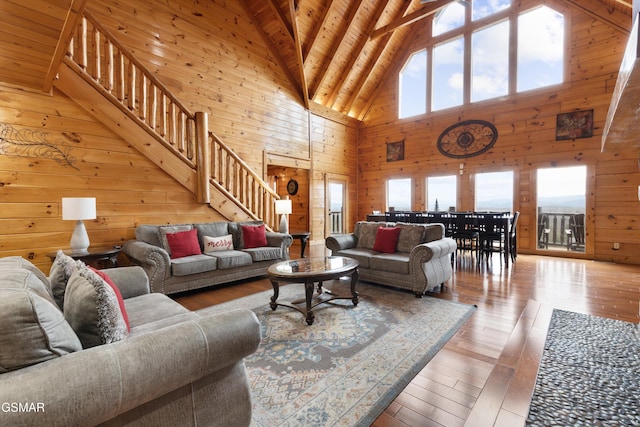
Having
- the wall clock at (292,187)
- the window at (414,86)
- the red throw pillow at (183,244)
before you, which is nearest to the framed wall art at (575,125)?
the window at (414,86)

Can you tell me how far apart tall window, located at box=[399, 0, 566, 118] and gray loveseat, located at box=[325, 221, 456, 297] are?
16.2ft

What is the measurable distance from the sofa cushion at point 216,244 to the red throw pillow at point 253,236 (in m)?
0.27

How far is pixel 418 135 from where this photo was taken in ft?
26.4

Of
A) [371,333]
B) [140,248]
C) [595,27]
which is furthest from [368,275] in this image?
[595,27]

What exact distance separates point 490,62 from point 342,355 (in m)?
7.76

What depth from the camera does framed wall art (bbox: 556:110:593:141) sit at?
576 cm

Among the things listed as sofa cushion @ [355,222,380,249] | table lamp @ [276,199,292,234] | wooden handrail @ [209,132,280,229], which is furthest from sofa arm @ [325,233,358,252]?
wooden handrail @ [209,132,280,229]

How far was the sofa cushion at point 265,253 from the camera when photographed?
431 centimetres

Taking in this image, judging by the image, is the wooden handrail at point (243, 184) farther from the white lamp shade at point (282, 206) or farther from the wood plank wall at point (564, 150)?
the wood plank wall at point (564, 150)

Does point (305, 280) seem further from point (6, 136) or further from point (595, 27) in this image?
point (595, 27)

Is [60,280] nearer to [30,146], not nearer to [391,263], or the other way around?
[30,146]

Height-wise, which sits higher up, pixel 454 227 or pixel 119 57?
pixel 119 57

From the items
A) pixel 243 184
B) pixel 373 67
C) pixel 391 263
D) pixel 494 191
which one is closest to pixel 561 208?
pixel 494 191

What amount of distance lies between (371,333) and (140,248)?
2824mm
